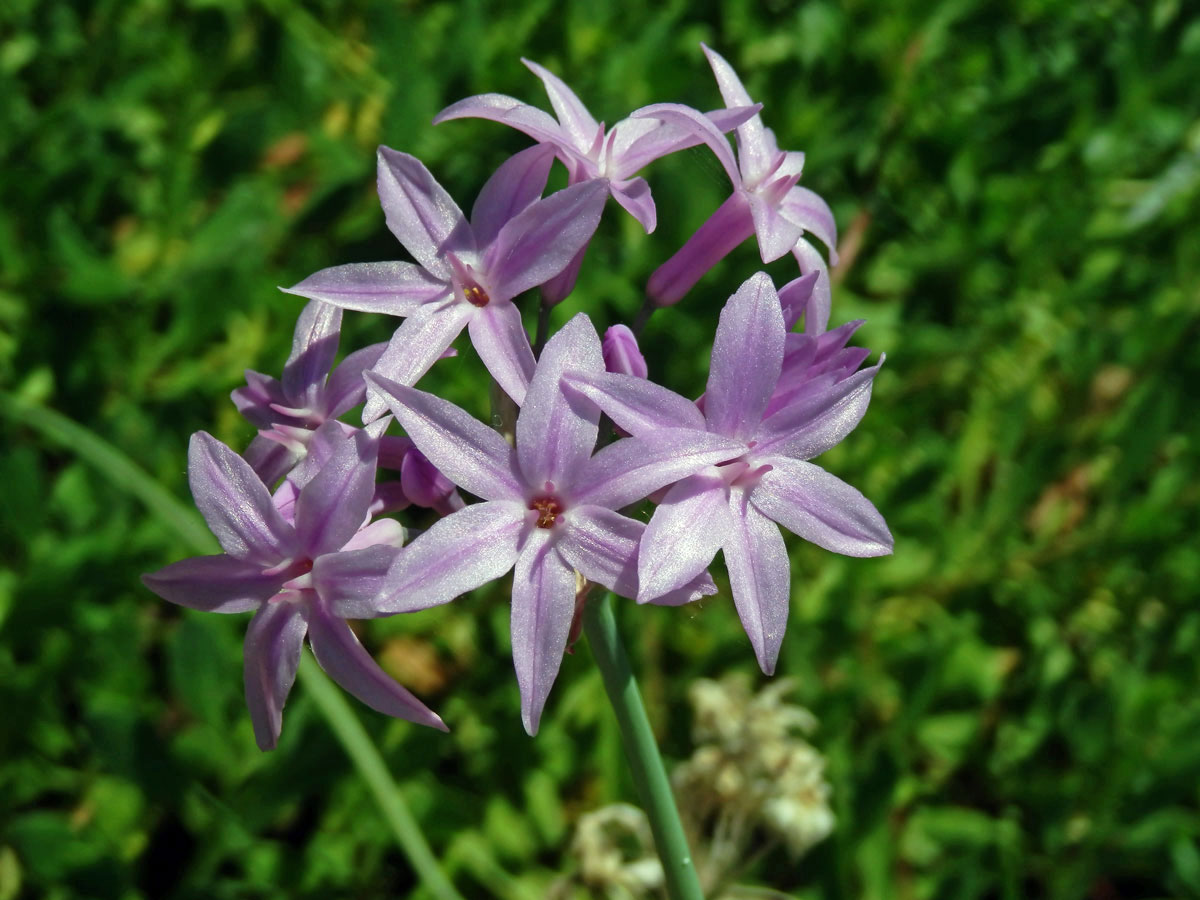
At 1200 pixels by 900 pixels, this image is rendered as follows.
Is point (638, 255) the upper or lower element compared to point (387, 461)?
lower

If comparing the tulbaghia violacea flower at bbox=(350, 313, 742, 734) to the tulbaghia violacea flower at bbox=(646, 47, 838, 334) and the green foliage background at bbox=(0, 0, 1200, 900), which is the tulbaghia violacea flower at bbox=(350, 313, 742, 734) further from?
the green foliage background at bbox=(0, 0, 1200, 900)

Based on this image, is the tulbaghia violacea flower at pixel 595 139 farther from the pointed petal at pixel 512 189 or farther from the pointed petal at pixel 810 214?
the pointed petal at pixel 810 214

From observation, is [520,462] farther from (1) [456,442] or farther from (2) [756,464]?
(2) [756,464]

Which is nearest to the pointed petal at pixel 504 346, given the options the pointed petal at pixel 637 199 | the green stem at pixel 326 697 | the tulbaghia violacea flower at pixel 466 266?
the tulbaghia violacea flower at pixel 466 266

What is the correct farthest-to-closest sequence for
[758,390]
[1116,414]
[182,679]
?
[1116,414]
[182,679]
[758,390]

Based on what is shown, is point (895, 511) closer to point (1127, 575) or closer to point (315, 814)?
point (1127, 575)

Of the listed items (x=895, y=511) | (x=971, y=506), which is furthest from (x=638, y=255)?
(x=971, y=506)

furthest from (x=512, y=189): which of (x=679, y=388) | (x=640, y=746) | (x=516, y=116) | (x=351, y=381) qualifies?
(x=679, y=388)
